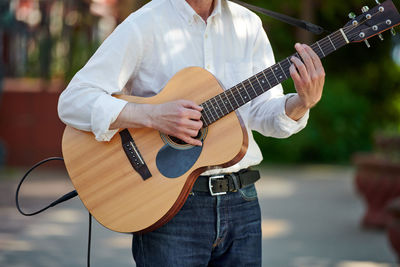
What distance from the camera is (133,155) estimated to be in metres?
2.36

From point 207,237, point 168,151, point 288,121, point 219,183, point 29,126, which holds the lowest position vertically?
point 29,126

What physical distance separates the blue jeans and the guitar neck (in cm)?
31

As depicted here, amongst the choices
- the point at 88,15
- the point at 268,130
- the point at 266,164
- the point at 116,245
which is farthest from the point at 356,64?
the point at 268,130

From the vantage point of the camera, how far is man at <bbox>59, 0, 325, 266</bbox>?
7.44 ft

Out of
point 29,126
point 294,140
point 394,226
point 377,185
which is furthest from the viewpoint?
point 294,140

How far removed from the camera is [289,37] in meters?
14.5

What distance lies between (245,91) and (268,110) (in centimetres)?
16

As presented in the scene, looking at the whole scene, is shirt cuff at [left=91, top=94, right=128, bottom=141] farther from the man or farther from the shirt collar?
the shirt collar

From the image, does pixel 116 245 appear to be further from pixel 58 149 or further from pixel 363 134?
pixel 363 134

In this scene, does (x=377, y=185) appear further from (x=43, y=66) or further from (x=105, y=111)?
(x=43, y=66)

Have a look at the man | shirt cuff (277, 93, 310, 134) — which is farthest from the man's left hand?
shirt cuff (277, 93, 310, 134)

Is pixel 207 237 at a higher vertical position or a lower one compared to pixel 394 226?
higher

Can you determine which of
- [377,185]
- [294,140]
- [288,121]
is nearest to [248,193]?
[288,121]

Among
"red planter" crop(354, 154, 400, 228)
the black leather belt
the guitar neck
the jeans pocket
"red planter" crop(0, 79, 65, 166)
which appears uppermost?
the guitar neck
